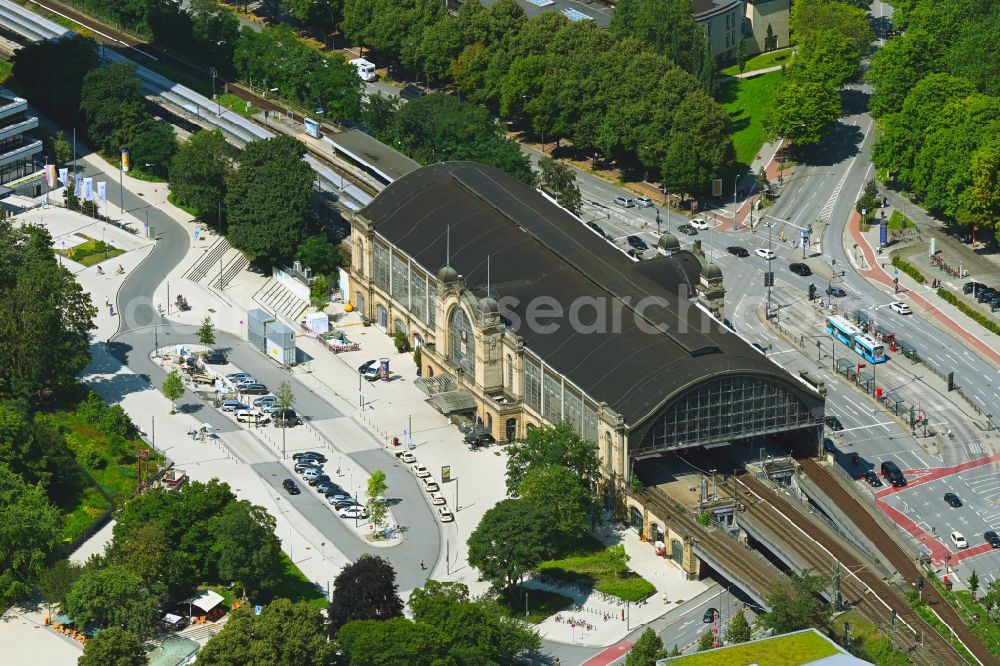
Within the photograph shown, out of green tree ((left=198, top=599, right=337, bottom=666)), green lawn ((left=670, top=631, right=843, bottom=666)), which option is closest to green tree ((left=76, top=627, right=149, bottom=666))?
green tree ((left=198, top=599, right=337, bottom=666))

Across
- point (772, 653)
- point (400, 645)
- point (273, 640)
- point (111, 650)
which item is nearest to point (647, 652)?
point (772, 653)

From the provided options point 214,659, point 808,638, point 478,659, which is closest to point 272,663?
point 214,659

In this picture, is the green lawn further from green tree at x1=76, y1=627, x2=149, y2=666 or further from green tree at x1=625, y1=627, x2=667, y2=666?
green tree at x1=76, y1=627, x2=149, y2=666

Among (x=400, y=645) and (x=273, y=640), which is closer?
(x=400, y=645)

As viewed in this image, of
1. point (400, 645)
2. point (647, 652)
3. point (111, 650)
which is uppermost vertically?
point (400, 645)

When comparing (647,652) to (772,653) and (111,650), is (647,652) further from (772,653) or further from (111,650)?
(111,650)
